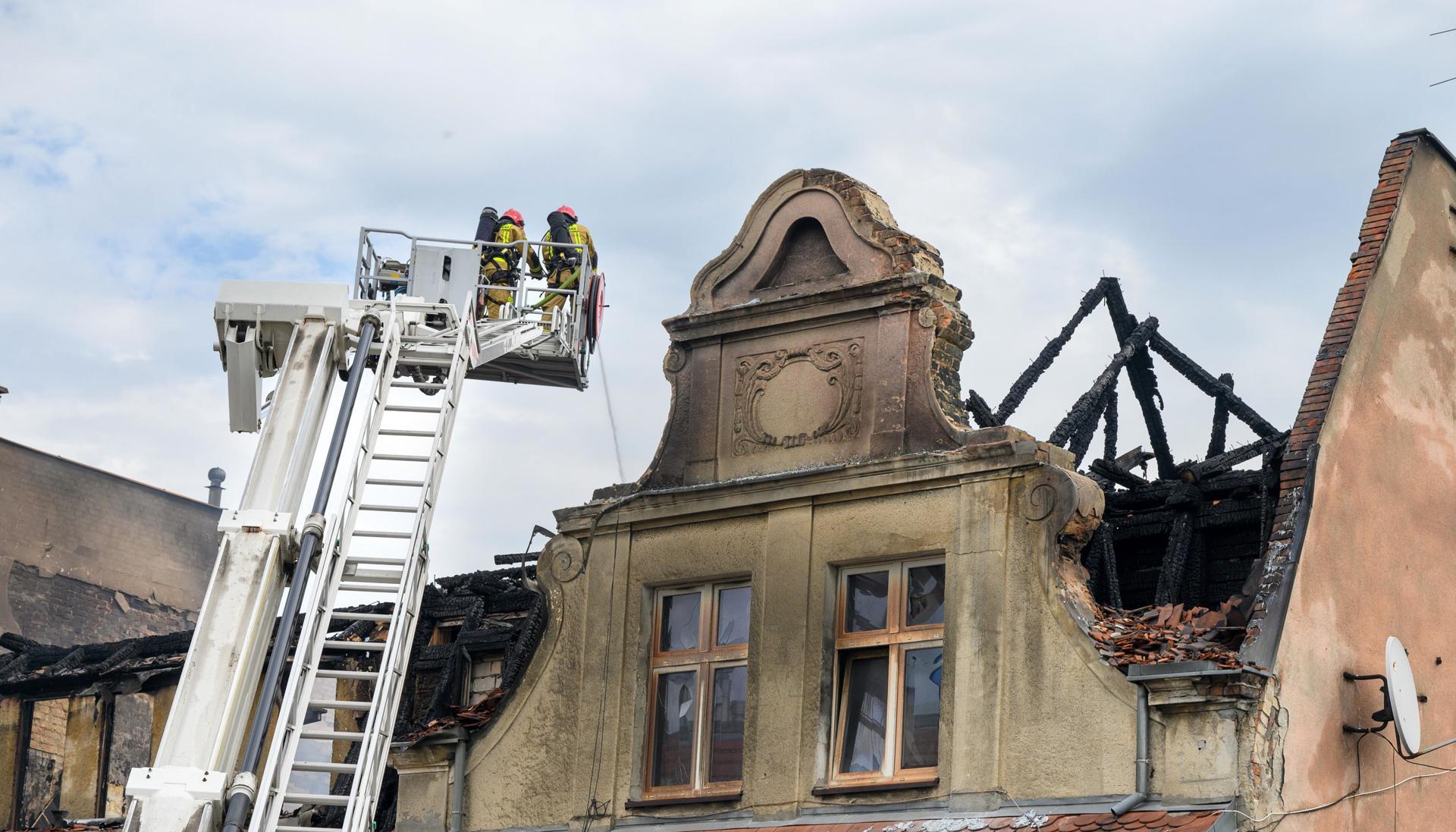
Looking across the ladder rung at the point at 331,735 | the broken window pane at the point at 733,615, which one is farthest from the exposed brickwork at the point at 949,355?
the ladder rung at the point at 331,735

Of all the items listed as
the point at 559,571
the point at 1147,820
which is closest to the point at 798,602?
the point at 559,571

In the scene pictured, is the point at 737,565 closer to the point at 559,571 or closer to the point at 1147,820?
the point at 559,571

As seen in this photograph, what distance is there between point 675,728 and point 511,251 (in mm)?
4390

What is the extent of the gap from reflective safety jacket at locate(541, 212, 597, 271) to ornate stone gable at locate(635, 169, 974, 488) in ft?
5.69

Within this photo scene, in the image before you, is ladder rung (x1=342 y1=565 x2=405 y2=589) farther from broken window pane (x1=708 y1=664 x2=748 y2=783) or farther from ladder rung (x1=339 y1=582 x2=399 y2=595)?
broken window pane (x1=708 y1=664 x2=748 y2=783)

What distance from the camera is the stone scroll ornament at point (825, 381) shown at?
49.3 feet

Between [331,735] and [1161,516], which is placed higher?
[1161,516]

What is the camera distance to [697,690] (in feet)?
49.6

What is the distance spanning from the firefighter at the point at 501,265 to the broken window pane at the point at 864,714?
4553mm

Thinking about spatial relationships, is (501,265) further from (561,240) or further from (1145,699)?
(1145,699)

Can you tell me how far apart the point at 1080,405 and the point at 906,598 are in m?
2.56

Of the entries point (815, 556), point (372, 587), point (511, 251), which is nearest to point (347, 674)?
point (372, 587)

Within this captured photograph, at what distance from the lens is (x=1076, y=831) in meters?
12.7

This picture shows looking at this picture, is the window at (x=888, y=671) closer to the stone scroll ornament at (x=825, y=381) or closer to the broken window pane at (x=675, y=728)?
the stone scroll ornament at (x=825, y=381)
